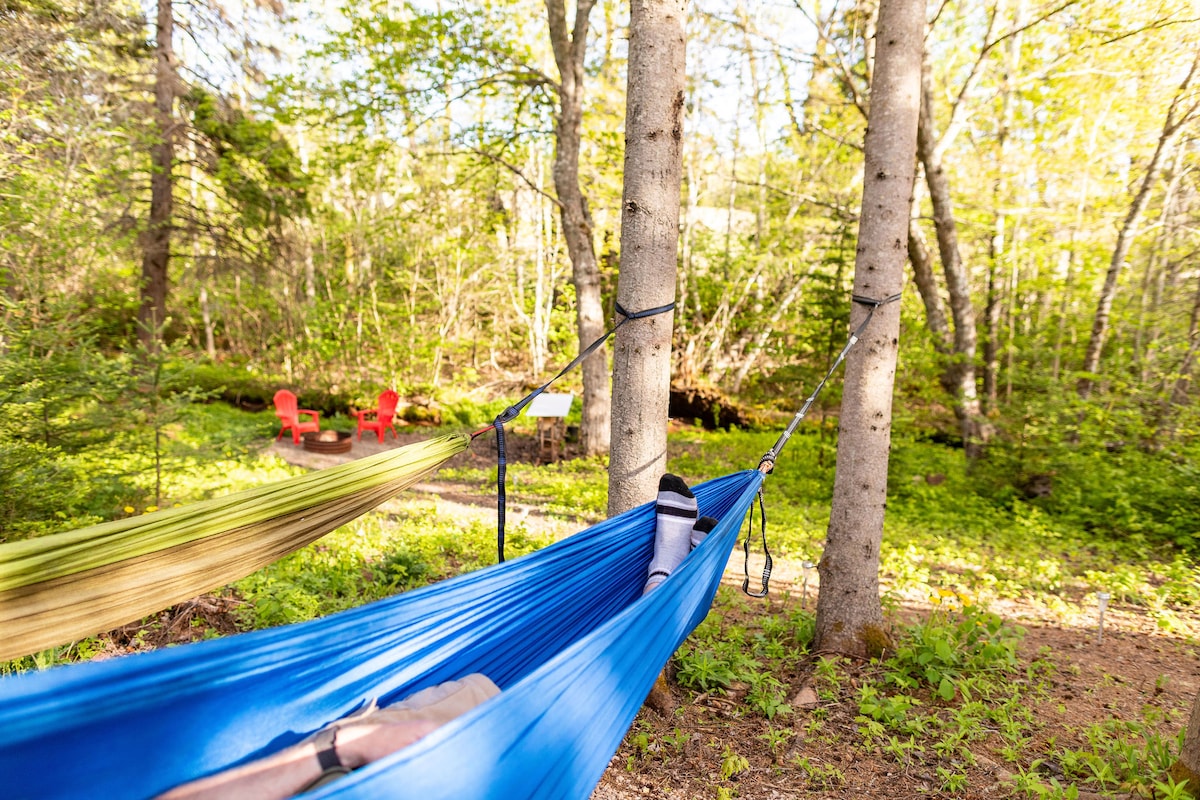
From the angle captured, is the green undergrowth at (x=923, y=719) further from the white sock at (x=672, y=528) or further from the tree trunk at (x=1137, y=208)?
the tree trunk at (x=1137, y=208)

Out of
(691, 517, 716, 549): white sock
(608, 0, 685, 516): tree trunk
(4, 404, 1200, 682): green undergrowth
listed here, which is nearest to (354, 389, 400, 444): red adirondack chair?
(4, 404, 1200, 682): green undergrowth

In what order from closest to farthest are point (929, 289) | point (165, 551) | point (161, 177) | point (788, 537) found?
point (165, 551) < point (788, 537) < point (929, 289) < point (161, 177)

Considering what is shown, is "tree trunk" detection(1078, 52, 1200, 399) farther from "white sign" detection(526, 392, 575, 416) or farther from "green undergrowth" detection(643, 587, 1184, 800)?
"white sign" detection(526, 392, 575, 416)

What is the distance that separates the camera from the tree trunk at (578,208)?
5.79 meters

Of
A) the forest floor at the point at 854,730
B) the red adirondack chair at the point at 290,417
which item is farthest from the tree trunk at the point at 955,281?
the red adirondack chair at the point at 290,417

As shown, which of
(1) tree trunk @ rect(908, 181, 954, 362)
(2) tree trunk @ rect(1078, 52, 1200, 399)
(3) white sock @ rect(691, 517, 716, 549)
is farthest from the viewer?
(1) tree trunk @ rect(908, 181, 954, 362)

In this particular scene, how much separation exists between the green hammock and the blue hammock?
13.5 inches

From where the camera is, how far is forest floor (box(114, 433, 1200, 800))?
170 centimetres

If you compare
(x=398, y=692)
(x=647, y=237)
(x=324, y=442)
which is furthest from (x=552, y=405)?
→ (x=398, y=692)

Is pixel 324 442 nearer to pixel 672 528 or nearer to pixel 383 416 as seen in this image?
pixel 383 416

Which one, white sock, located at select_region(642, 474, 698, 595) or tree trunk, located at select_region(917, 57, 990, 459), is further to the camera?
tree trunk, located at select_region(917, 57, 990, 459)

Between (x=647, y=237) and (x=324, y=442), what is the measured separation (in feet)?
17.5

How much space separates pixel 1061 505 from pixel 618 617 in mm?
4793

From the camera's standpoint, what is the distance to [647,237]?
200 cm
